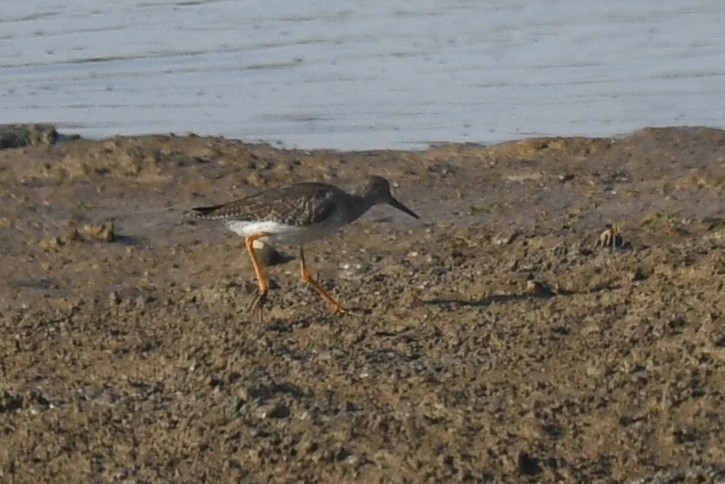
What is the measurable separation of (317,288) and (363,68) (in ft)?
23.0

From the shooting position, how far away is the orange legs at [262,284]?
Result: 30.3ft

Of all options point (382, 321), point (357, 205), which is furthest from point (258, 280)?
point (382, 321)

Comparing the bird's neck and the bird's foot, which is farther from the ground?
the bird's neck

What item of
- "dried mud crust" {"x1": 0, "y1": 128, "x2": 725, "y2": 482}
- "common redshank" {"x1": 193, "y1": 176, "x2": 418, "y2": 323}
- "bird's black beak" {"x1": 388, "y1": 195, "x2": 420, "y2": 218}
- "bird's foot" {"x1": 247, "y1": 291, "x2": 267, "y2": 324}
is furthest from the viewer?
"bird's black beak" {"x1": 388, "y1": 195, "x2": 420, "y2": 218}

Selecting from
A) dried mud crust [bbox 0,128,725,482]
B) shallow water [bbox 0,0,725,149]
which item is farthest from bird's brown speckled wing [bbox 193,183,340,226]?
shallow water [bbox 0,0,725,149]

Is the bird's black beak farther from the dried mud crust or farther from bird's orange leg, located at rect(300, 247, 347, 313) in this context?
bird's orange leg, located at rect(300, 247, 347, 313)

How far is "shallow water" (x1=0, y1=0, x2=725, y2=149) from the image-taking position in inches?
572

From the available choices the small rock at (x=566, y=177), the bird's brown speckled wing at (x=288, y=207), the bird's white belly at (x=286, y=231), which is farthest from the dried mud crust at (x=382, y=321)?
the bird's brown speckled wing at (x=288, y=207)

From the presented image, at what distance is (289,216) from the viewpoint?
31.9ft

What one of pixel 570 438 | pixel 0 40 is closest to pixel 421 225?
pixel 570 438

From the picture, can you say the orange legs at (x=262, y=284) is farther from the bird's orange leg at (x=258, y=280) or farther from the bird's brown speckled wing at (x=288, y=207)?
the bird's brown speckled wing at (x=288, y=207)

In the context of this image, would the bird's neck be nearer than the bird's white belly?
No

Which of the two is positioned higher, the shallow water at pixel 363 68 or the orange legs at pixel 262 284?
the shallow water at pixel 363 68

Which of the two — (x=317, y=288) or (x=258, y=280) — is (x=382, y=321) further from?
(x=258, y=280)
